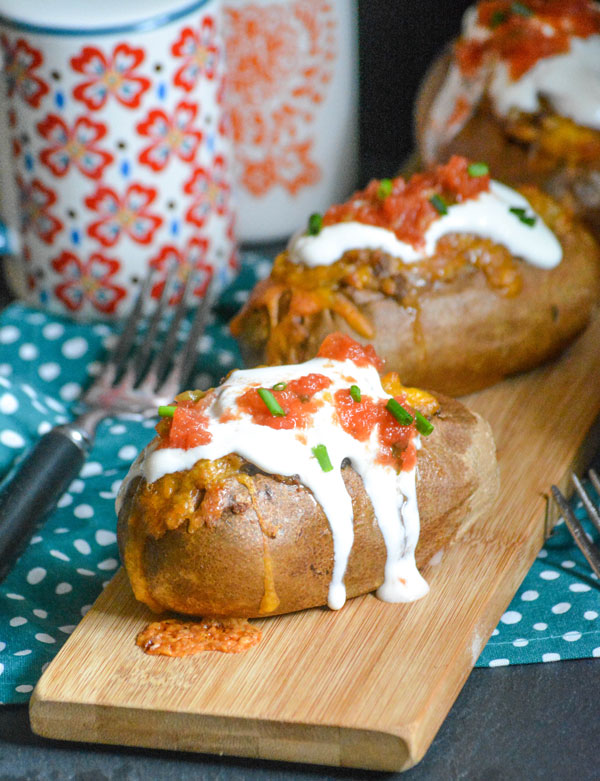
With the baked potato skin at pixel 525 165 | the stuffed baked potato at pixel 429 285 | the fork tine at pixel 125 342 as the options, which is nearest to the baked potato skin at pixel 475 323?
the stuffed baked potato at pixel 429 285

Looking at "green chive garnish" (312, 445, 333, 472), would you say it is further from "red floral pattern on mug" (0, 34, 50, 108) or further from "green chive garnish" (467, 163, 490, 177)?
"red floral pattern on mug" (0, 34, 50, 108)

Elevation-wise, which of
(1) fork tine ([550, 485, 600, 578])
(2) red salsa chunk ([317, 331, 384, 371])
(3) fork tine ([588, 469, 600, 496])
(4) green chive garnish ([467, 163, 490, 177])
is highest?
(4) green chive garnish ([467, 163, 490, 177])

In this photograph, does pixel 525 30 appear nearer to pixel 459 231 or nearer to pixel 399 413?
pixel 459 231

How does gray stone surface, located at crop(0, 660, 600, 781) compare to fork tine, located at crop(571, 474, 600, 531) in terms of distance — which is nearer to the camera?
gray stone surface, located at crop(0, 660, 600, 781)

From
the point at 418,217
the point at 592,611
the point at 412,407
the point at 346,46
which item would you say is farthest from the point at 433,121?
the point at 592,611

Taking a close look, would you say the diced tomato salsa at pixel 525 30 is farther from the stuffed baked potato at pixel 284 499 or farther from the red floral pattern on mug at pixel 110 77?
the stuffed baked potato at pixel 284 499

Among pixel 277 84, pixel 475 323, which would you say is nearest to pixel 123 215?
pixel 277 84

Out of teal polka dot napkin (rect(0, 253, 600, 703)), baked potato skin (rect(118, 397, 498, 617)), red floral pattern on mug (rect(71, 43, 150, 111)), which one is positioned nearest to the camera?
baked potato skin (rect(118, 397, 498, 617))

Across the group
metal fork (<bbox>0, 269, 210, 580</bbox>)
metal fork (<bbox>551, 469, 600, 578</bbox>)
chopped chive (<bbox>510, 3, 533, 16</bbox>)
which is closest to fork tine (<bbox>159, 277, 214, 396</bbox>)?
metal fork (<bbox>0, 269, 210, 580</bbox>)
